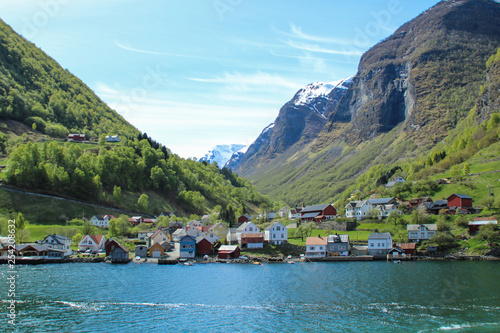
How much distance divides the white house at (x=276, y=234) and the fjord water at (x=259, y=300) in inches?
1150

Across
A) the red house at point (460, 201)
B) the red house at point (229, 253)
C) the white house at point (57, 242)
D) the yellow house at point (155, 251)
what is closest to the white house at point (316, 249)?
the red house at point (229, 253)

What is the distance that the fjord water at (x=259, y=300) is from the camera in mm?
44375

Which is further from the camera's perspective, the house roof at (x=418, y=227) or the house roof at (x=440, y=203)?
the house roof at (x=440, y=203)

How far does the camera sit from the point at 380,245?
342ft

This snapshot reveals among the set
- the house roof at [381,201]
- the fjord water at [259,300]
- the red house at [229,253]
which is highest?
the house roof at [381,201]

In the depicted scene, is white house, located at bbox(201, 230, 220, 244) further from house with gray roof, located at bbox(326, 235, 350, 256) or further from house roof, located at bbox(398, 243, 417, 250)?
house roof, located at bbox(398, 243, 417, 250)

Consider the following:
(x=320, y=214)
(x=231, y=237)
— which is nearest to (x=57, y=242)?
(x=231, y=237)

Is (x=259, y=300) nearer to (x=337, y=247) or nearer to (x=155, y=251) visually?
(x=337, y=247)

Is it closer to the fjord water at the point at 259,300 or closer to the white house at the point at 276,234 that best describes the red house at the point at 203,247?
the white house at the point at 276,234

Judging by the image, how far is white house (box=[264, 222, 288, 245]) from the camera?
113 metres

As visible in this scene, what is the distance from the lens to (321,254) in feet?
340

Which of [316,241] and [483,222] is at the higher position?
[483,222]

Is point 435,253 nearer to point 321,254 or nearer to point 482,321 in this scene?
point 321,254

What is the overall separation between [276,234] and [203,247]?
20.4m
